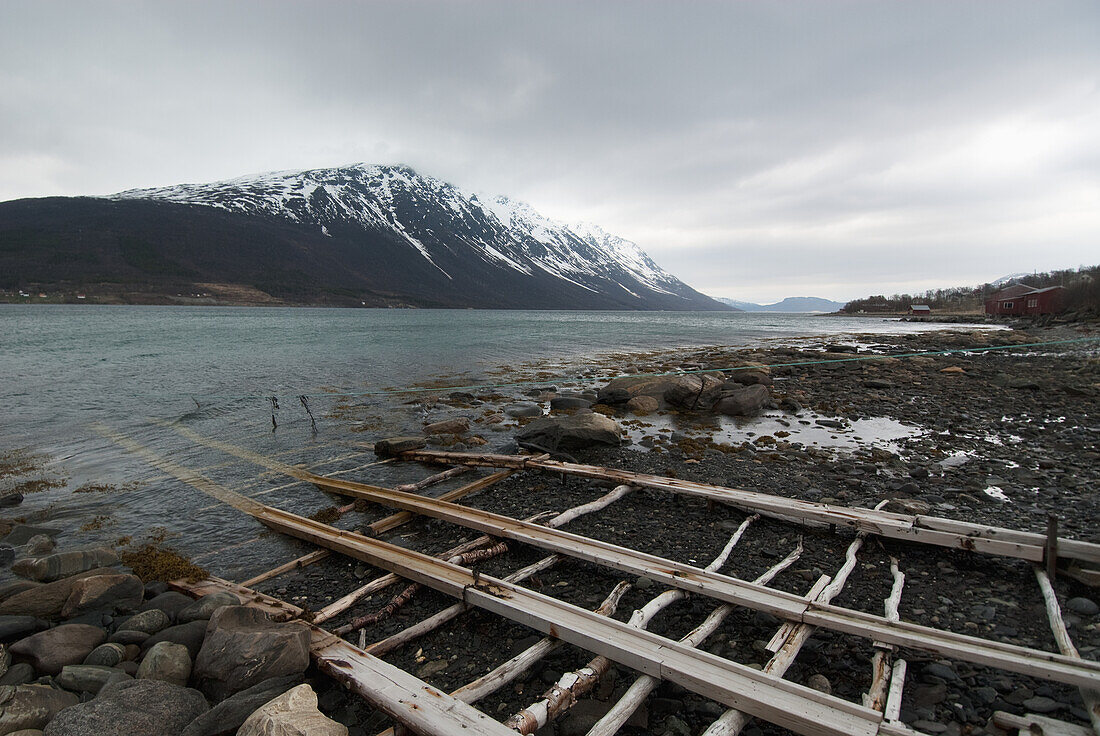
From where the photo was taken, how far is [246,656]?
3980 millimetres

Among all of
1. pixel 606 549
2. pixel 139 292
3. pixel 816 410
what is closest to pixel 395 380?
pixel 816 410

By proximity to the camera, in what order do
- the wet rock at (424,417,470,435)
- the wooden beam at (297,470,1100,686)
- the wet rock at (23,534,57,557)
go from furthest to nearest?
the wet rock at (424,417,470,435)
the wet rock at (23,534,57,557)
the wooden beam at (297,470,1100,686)

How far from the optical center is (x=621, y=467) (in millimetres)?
10500

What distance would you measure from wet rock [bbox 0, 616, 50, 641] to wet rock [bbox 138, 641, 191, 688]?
1.57 meters

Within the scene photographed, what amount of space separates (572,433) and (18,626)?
8934 mm

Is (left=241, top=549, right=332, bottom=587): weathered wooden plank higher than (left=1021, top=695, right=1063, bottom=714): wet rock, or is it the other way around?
(left=1021, top=695, right=1063, bottom=714): wet rock

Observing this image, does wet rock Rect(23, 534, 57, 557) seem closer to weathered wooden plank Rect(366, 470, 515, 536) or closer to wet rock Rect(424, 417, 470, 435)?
weathered wooden plank Rect(366, 470, 515, 536)

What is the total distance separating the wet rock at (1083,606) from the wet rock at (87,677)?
28.1 feet

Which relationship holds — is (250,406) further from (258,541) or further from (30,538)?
(258,541)

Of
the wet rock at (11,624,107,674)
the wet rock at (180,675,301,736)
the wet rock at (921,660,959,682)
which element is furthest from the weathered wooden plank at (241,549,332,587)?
the wet rock at (921,660,959,682)

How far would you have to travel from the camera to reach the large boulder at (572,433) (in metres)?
11.6

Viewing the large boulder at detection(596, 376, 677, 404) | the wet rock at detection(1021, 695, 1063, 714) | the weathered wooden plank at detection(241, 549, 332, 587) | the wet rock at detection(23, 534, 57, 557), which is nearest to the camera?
the wet rock at detection(1021, 695, 1063, 714)

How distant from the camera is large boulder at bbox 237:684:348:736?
10.1 ft

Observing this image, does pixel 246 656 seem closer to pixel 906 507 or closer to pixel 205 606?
pixel 205 606
